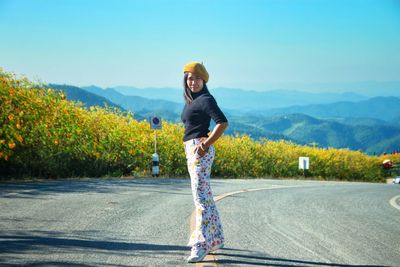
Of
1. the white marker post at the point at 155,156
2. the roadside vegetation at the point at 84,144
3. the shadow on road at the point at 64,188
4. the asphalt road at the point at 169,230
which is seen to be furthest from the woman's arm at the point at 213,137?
the white marker post at the point at 155,156

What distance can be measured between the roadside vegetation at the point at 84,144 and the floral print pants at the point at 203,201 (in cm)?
819

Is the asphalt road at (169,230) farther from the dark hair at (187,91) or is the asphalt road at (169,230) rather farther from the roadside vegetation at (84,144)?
the roadside vegetation at (84,144)

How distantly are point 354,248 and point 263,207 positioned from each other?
3.45 m

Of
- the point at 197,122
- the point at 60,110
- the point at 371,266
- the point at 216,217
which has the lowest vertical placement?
the point at 371,266

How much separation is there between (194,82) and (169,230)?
2.25 metres

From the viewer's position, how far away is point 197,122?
5027mm

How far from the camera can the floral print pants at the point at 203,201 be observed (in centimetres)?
494

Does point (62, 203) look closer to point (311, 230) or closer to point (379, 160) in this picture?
point (311, 230)

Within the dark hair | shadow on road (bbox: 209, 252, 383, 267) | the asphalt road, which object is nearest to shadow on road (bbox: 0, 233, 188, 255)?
the asphalt road

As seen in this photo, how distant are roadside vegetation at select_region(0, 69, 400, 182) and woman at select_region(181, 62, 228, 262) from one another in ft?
26.7

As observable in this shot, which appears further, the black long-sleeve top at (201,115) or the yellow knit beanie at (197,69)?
the yellow knit beanie at (197,69)

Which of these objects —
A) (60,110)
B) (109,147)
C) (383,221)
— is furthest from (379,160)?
(383,221)

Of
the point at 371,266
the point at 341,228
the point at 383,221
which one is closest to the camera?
the point at 371,266

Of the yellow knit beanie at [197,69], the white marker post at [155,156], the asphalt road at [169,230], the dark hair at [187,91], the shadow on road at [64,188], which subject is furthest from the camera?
the white marker post at [155,156]
